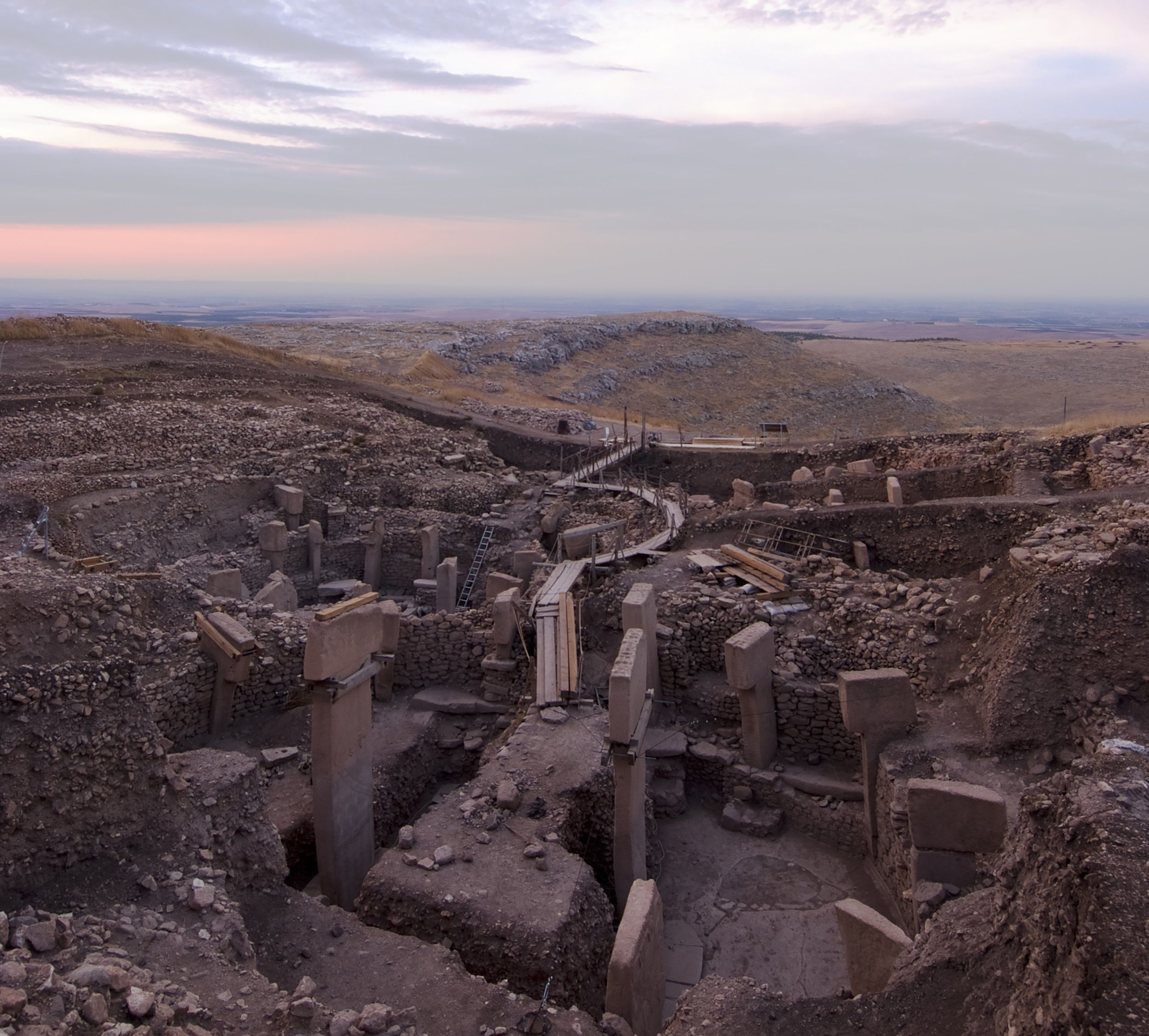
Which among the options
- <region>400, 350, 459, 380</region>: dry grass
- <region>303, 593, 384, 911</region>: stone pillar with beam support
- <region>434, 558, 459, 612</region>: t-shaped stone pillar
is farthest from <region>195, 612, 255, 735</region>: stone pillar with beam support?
<region>400, 350, 459, 380</region>: dry grass

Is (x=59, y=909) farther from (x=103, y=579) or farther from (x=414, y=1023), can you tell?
(x=103, y=579)

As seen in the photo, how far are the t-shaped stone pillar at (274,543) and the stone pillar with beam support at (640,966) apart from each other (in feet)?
40.2

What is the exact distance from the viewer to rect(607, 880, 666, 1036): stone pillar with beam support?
22.4 feet

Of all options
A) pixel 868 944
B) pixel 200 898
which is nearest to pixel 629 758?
pixel 868 944

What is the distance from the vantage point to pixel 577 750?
1013 centimetres

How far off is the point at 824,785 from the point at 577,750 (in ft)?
11.2

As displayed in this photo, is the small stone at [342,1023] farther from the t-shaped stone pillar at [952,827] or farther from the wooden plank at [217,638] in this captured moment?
the wooden plank at [217,638]

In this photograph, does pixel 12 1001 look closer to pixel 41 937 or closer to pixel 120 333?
pixel 41 937

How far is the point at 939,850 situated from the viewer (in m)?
7.99

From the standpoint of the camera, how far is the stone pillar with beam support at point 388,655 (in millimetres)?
12273

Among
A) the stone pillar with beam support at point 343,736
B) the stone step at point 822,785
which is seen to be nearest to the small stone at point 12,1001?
the stone pillar with beam support at point 343,736

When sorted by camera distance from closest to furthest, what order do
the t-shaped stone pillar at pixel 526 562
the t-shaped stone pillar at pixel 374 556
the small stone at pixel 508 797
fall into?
the small stone at pixel 508 797 → the t-shaped stone pillar at pixel 526 562 → the t-shaped stone pillar at pixel 374 556

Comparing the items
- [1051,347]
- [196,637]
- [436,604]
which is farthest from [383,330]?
[1051,347]

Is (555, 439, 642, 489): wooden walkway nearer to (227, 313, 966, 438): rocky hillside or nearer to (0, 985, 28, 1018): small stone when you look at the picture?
(227, 313, 966, 438): rocky hillside
